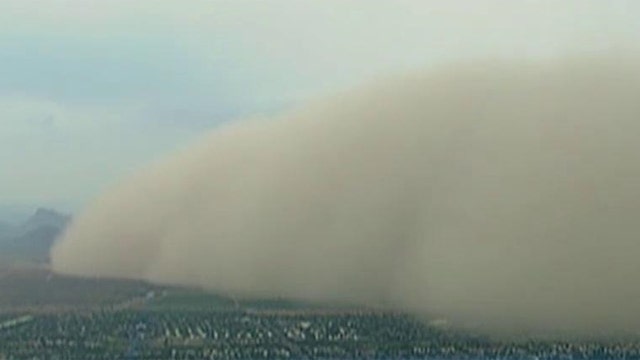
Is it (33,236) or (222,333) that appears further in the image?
(33,236)

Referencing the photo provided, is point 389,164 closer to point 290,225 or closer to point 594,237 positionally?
point 290,225

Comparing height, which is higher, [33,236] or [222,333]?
[33,236]

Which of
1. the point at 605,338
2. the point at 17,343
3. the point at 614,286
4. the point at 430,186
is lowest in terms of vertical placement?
the point at 17,343

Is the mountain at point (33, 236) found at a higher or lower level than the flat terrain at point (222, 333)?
higher

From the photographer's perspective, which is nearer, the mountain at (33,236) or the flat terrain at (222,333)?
the flat terrain at (222,333)

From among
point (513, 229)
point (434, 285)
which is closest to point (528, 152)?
point (513, 229)

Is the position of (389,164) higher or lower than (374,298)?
higher

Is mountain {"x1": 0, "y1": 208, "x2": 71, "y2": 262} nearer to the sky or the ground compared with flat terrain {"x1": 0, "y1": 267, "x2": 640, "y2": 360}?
nearer to the sky

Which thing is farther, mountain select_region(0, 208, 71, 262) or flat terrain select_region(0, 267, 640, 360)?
mountain select_region(0, 208, 71, 262)
